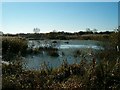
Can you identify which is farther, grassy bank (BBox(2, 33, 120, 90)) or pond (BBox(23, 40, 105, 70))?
pond (BBox(23, 40, 105, 70))

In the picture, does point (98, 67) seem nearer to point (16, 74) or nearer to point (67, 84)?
point (67, 84)

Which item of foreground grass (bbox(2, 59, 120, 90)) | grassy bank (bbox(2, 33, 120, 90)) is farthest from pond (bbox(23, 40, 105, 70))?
foreground grass (bbox(2, 59, 120, 90))

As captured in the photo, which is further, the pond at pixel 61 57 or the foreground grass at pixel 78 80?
the pond at pixel 61 57

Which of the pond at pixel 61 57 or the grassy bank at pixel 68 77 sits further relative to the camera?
the pond at pixel 61 57

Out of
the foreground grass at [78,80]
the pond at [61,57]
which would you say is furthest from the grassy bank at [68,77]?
the pond at [61,57]

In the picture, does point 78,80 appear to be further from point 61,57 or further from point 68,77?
point 61,57

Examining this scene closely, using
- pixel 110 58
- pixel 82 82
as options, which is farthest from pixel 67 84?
pixel 110 58

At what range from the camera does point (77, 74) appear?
30.9 ft

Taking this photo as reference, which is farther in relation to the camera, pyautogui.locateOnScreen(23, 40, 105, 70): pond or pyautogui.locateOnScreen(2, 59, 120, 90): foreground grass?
pyautogui.locateOnScreen(23, 40, 105, 70): pond

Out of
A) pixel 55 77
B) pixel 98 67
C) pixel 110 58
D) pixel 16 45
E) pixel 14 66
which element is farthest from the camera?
pixel 16 45

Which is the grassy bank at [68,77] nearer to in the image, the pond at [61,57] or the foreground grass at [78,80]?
the foreground grass at [78,80]

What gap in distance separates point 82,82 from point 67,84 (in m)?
0.43

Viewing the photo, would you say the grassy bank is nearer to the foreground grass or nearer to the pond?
the foreground grass

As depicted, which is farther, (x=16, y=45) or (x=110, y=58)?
(x=16, y=45)
